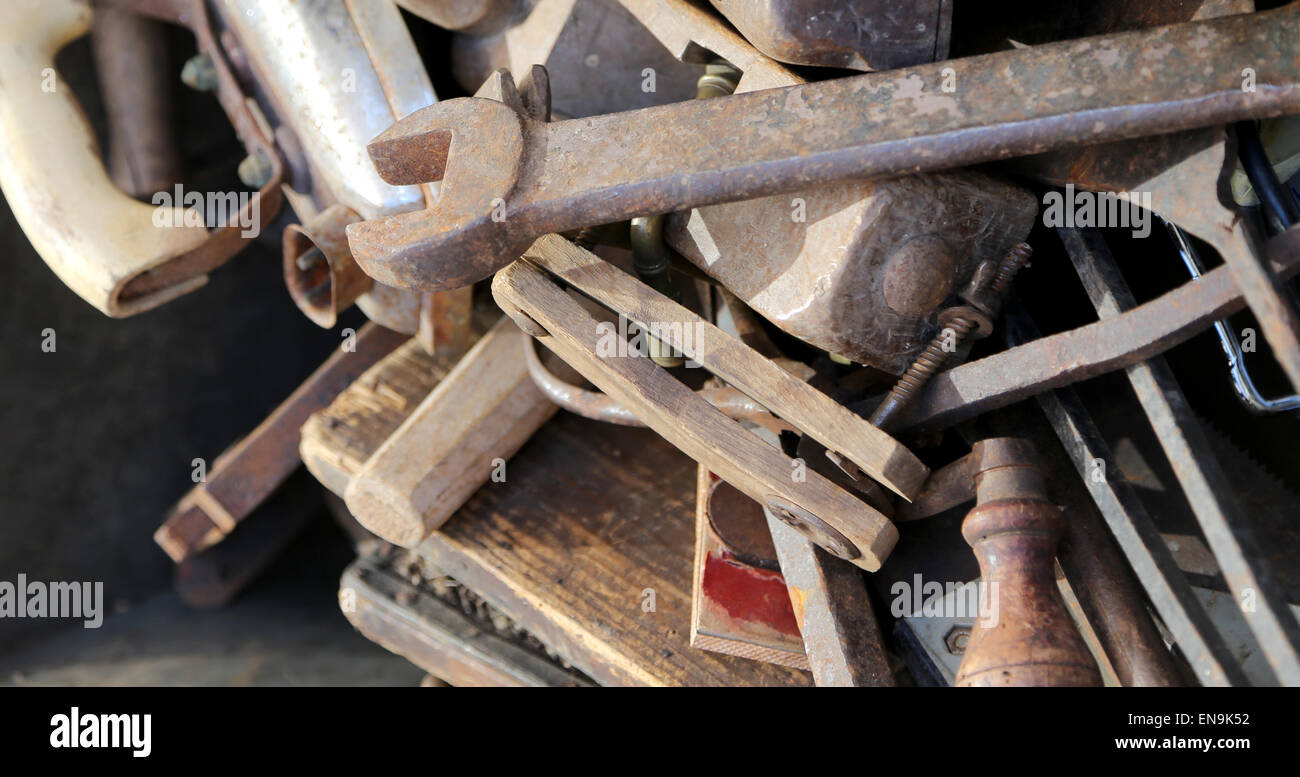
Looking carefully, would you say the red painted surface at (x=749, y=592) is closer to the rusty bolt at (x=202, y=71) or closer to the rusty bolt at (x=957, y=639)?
the rusty bolt at (x=957, y=639)

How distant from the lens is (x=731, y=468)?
1.02 m

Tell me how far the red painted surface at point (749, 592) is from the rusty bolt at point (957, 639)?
16 cm

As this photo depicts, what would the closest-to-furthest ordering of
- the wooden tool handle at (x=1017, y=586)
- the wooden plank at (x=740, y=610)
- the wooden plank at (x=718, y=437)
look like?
the wooden tool handle at (x=1017, y=586), the wooden plank at (x=718, y=437), the wooden plank at (x=740, y=610)

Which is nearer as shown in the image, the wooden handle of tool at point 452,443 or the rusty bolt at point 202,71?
the wooden handle of tool at point 452,443

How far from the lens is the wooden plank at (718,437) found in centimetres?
96

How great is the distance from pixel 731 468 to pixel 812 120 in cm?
35

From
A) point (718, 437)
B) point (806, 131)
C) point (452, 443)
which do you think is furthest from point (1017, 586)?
point (452, 443)

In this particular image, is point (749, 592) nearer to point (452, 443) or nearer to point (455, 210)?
point (452, 443)

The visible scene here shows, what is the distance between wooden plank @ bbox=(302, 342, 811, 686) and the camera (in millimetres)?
1185

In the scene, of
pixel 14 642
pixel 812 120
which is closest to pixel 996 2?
pixel 812 120

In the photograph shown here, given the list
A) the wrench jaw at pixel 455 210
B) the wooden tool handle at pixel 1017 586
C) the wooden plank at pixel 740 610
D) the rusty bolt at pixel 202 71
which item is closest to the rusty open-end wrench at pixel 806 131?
the wrench jaw at pixel 455 210
